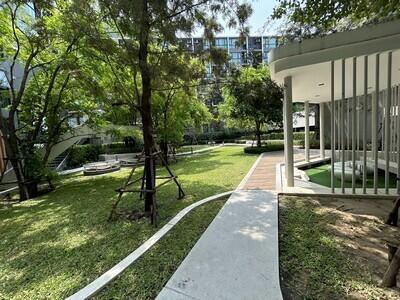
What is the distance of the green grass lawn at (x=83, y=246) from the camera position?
3.18 meters

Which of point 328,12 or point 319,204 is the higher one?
point 328,12

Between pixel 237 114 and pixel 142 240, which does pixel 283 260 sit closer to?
pixel 142 240

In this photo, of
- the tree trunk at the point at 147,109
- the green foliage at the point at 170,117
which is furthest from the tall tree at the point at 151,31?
the green foliage at the point at 170,117

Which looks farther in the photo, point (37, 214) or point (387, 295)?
point (37, 214)

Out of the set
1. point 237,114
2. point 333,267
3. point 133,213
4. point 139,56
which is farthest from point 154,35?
point 237,114

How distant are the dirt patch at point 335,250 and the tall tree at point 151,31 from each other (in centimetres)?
287

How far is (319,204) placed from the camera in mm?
5785

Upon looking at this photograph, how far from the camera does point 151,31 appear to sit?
5.54 m

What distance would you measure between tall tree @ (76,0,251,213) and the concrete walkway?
1718 millimetres

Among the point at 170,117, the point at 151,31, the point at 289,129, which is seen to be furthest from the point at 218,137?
the point at 151,31

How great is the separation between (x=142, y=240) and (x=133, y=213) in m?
1.54

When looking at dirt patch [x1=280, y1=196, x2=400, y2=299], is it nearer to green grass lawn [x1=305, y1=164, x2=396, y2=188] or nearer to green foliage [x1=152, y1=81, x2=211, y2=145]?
green grass lawn [x1=305, y1=164, x2=396, y2=188]

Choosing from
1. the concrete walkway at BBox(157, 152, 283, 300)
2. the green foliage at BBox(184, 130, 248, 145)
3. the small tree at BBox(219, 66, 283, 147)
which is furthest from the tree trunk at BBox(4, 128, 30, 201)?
the green foliage at BBox(184, 130, 248, 145)

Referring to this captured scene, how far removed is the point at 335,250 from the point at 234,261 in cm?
152
